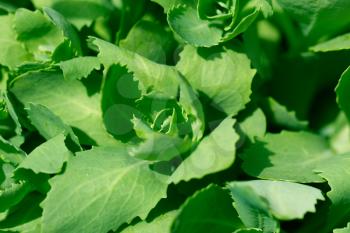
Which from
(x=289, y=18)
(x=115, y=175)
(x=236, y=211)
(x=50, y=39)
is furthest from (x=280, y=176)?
(x=50, y=39)

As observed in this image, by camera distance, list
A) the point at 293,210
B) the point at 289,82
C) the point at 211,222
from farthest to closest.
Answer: the point at 289,82, the point at 211,222, the point at 293,210

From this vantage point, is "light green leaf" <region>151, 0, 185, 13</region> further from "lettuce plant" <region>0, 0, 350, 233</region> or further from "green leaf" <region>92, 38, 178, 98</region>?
"green leaf" <region>92, 38, 178, 98</region>

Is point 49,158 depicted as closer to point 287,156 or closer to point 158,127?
point 158,127

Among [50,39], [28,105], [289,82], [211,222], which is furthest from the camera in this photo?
[289,82]

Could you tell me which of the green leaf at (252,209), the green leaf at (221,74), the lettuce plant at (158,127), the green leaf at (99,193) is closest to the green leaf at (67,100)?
the lettuce plant at (158,127)

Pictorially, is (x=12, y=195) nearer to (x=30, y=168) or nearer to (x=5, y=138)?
(x=30, y=168)

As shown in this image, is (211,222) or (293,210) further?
(211,222)

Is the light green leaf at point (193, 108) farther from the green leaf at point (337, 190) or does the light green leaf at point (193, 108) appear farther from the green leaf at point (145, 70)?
the green leaf at point (337, 190)

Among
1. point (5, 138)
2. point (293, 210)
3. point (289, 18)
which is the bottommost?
point (5, 138)

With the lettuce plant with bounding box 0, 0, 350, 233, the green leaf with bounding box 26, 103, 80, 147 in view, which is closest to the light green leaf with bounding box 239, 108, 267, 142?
the lettuce plant with bounding box 0, 0, 350, 233
